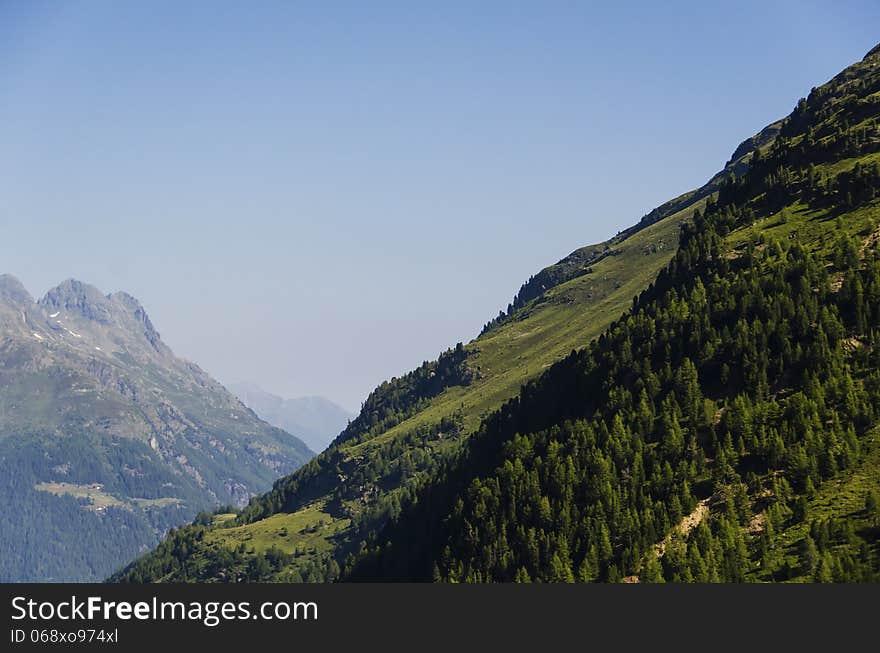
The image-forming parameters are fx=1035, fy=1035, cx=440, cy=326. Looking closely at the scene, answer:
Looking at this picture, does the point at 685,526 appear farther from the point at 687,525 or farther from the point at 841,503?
the point at 841,503

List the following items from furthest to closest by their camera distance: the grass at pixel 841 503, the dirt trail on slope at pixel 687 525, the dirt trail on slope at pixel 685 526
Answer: the dirt trail on slope at pixel 687 525
the dirt trail on slope at pixel 685 526
the grass at pixel 841 503

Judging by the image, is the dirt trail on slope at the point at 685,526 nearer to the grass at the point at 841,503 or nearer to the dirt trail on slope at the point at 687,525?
the dirt trail on slope at the point at 687,525

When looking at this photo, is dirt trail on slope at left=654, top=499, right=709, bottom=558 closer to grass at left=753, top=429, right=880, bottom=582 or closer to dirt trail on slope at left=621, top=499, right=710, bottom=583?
dirt trail on slope at left=621, top=499, right=710, bottom=583

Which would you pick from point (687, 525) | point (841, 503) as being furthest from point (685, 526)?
point (841, 503)

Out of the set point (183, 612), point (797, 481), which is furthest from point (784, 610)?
point (797, 481)

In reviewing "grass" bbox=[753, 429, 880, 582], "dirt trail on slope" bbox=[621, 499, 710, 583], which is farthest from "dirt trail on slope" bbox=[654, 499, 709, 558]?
"grass" bbox=[753, 429, 880, 582]

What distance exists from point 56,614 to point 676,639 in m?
61.6

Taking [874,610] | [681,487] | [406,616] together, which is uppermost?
[681,487]

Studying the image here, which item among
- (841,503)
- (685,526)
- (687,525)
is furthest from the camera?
(685,526)

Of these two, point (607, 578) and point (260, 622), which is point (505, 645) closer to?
point (260, 622)

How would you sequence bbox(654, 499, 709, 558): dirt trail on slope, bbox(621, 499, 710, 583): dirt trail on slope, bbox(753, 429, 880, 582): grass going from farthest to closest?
bbox(654, 499, 709, 558): dirt trail on slope → bbox(621, 499, 710, 583): dirt trail on slope → bbox(753, 429, 880, 582): grass

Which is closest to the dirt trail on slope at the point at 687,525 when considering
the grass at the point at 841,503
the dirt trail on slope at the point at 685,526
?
the dirt trail on slope at the point at 685,526

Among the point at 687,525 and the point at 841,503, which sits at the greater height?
the point at 687,525

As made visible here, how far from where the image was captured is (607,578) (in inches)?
7288
